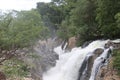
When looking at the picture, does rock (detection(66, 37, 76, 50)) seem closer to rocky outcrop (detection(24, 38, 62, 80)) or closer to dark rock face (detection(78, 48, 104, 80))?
rocky outcrop (detection(24, 38, 62, 80))

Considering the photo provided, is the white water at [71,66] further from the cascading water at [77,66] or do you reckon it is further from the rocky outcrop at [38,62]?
the rocky outcrop at [38,62]

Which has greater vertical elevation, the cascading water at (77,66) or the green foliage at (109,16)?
the green foliage at (109,16)

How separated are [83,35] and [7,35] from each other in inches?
453

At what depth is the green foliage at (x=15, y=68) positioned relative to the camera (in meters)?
16.3

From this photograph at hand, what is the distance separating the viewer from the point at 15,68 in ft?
56.6

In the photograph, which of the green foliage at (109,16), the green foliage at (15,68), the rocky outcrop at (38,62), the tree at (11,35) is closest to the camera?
the tree at (11,35)

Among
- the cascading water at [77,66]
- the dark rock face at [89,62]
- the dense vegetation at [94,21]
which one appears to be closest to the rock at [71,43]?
the dense vegetation at [94,21]

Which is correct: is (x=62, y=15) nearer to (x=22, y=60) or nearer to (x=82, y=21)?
(x=82, y=21)

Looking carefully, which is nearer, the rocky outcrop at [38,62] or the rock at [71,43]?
the rocky outcrop at [38,62]

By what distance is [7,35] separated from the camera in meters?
14.9

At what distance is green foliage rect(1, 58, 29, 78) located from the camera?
16344mm

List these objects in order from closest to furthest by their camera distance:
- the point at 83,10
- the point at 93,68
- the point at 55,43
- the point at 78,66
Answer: the point at 93,68, the point at 78,66, the point at 83,10, the point at 55,43

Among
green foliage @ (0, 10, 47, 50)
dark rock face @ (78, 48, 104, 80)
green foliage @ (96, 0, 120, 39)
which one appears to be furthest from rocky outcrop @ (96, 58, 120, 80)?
green foliage @ (96, 0, 120, 39)

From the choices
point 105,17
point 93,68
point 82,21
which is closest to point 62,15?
point 82,21
